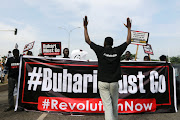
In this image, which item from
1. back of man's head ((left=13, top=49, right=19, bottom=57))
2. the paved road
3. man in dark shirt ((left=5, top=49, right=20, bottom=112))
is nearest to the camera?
the paved road

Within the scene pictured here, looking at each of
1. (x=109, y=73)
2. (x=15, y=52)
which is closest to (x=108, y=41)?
(x=109, y=73)

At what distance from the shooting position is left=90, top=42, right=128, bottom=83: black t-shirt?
2.88m

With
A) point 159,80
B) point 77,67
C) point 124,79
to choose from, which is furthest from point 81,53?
point 159,80

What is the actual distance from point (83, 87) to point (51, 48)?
3120mm

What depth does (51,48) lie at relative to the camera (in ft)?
23.6

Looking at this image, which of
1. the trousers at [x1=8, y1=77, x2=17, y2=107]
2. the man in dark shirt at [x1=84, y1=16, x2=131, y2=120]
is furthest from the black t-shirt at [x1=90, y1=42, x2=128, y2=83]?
the trousers at [x1=8, y1=77, x2=17, y2=107]

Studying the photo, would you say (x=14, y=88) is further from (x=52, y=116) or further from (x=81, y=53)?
(x=81, y=53)

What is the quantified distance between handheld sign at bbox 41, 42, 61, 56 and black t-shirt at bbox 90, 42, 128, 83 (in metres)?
4.50

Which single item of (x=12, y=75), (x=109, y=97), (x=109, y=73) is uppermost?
(x=109, y=73)

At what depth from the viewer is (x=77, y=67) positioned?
490 cm

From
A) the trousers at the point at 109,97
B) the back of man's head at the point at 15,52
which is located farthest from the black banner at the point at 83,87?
the trousers at the point at 109,97

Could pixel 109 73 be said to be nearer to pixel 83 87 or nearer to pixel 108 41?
pixel 108 41

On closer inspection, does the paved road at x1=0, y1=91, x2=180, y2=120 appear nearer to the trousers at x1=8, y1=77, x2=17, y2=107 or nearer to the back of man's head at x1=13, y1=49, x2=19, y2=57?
the trousers at x1=8, y1=77, x2=17, y2=107

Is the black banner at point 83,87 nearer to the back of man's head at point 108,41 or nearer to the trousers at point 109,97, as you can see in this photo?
the trousers at point 109,97
